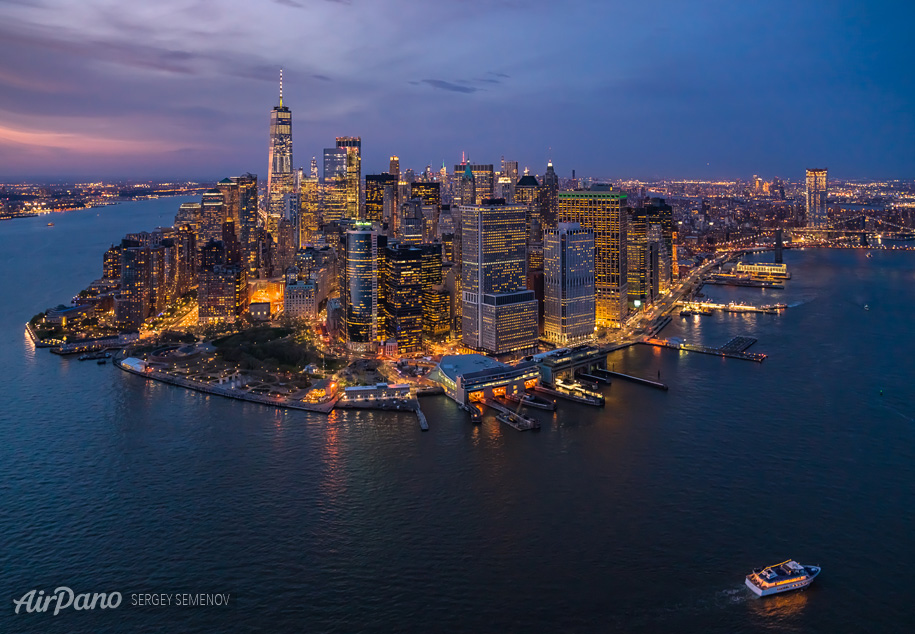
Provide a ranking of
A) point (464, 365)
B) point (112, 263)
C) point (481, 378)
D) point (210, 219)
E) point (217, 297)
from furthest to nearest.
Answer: point (210, 219), point (112, 263), point (217, 297), point (464, 365), point (481, 378)

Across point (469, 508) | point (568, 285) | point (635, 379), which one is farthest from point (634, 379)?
A: point (469, 508)

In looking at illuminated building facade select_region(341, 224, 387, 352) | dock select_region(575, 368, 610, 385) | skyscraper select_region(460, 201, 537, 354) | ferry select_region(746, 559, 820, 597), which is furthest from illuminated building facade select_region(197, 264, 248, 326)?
ferry select_region(746, 559, 820, 597)

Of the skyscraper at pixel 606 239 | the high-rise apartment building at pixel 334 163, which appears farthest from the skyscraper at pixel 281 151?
the skyscraper at pixel 606 239

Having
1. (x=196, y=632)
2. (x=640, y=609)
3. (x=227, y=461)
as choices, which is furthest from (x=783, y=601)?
(x=227, y=461)

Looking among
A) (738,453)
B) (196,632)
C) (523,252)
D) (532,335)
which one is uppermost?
(523,252)

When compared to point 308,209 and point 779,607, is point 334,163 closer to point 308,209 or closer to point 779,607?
point 308,209

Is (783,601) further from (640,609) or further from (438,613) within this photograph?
(438,613)
